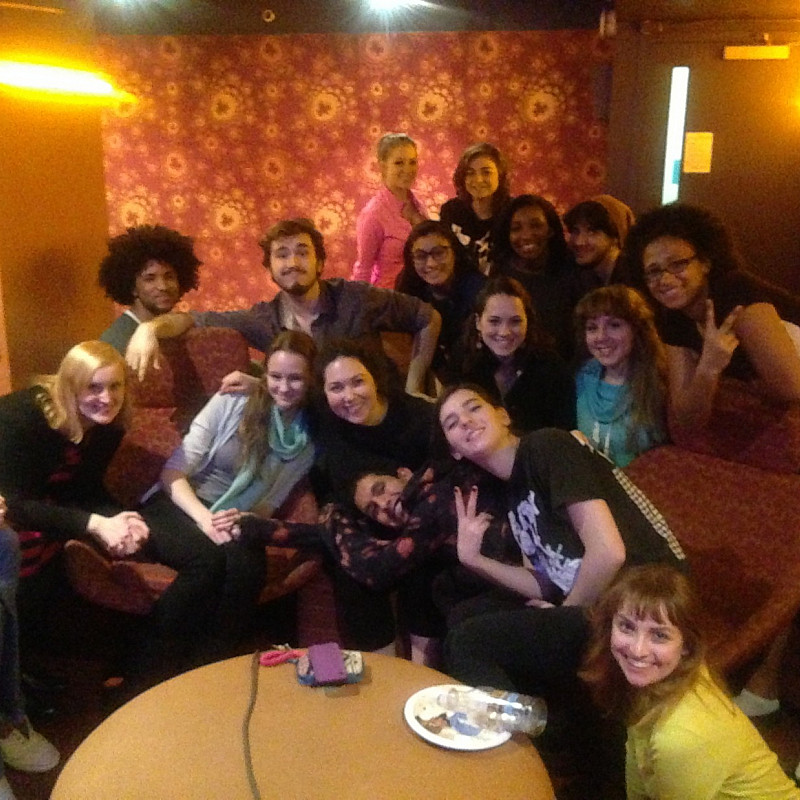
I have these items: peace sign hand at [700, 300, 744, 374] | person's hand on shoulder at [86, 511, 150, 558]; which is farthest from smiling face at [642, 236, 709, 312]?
person's hand on shoulder at [86, 511, 150, 558]

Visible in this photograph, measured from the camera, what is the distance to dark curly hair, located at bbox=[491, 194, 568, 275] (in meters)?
2.83

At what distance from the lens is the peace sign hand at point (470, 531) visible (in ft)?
6.15

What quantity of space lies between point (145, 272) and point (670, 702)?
7.28 feet

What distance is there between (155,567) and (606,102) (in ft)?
9.97

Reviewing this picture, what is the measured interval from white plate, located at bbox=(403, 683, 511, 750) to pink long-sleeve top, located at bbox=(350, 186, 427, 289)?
2292 millimetres

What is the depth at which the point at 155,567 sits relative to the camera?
2199mm

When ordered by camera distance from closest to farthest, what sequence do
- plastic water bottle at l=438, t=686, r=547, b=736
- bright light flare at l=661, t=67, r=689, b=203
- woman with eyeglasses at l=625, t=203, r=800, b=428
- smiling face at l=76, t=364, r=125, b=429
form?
plastic water bottle at l=438, t=686, r=547, b=736
woman with eyeglasses at l=625, t=203, r=800, b=428
smiling face at l=76, t=364, r=125, b=429
bright light flare at l=661, t=67, r=689, b=203

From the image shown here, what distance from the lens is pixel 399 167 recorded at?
11.3 ft

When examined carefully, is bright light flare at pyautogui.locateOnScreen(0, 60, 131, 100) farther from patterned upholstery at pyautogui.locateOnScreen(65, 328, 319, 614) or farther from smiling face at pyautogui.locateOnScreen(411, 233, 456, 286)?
smiling face at pyautogui.locateOnScreen(411, 233, 456, 286)

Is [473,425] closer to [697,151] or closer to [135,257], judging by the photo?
[135,257]

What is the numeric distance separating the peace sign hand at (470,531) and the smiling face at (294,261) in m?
1.05

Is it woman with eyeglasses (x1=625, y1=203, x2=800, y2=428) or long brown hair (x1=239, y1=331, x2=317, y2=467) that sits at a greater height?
woman with eyeglasses (x1=625, y1=203, x2=800, y2=428)

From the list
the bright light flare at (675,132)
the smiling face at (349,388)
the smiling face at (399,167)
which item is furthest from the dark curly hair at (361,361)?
the bright light flare at (675,132)

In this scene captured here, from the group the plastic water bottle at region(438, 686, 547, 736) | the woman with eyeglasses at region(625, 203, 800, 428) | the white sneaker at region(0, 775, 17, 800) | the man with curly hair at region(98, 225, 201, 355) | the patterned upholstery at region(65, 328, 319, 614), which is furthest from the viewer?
the man with curly hair at region(98, 225, 201, 355)
